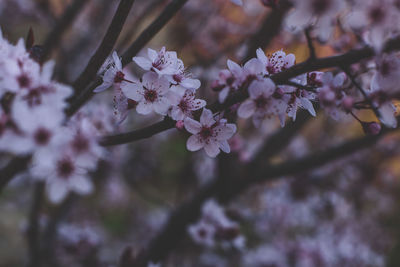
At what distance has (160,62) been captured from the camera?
139cm

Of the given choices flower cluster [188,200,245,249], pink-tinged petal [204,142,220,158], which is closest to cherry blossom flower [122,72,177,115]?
pink-tinged petal [204,142,220,158]

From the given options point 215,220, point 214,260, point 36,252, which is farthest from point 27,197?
point 215,220

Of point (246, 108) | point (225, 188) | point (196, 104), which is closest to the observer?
point (246, 108)

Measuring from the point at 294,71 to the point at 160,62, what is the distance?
539 mm

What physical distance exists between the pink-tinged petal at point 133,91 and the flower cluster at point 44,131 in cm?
24

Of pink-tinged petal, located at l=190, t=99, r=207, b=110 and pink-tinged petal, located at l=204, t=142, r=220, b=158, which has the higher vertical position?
pink-tinged petal, located at l=190, t=99, r=207, b=110

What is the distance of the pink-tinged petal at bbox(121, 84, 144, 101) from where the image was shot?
1.32 metres

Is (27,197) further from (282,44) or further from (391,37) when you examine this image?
(391,37)

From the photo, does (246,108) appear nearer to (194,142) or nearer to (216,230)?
(194,142)

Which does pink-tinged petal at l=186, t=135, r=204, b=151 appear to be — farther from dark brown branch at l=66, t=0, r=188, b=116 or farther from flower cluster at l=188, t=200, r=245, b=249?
flower cluster at l=188, t=200, r=245, b=249

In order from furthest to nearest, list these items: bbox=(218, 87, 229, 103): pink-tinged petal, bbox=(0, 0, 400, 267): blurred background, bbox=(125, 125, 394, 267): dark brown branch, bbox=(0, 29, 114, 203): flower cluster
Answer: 1. bbox=(0, 0, 400, 267): blurred background
2. bbox=(125, 125, 394, 267): dark brown branch
3. bbox=(218, 87, 229, 103): pink-tinged petal
4. bbox=(0, 29, 114, 203): flower cluster

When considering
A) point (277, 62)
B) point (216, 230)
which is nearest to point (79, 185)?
point (277, 62)

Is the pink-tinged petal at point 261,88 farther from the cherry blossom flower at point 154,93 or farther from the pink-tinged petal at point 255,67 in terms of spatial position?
the cherry blossom flower at point 154,93

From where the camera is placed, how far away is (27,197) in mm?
5336
